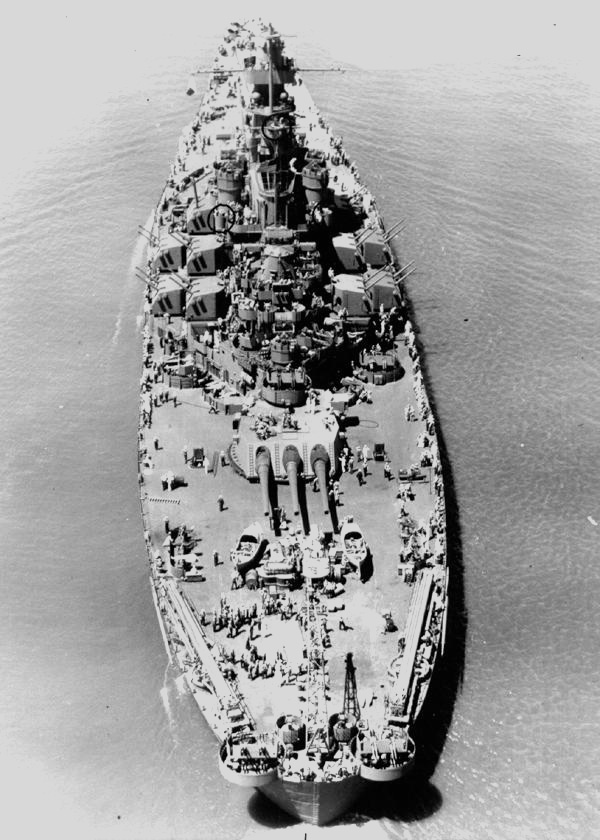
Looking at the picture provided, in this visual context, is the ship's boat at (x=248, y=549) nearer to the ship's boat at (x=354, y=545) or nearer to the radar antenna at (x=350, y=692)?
the ship's boat at (x=354, y=545)

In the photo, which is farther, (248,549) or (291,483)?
(291,483)

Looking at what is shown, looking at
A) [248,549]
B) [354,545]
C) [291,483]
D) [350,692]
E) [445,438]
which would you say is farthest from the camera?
[445,438]

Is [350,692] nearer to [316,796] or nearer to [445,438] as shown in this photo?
[316,796]

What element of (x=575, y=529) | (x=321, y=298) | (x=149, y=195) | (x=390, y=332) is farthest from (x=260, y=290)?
(x=149, y=195)

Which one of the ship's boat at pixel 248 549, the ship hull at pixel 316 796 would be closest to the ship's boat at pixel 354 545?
the ship's boat at pixel 248 549

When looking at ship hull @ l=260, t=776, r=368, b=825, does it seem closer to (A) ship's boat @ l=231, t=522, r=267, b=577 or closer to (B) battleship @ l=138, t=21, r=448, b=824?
(B) battleship @ l=138, t=21, r=448, b=824

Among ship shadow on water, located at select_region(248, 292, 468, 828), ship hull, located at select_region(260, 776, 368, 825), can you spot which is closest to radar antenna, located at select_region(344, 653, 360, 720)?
ship shadow on water, located at select_region(248, 292, 468, 828)

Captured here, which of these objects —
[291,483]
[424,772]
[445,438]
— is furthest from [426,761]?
[445,438]
